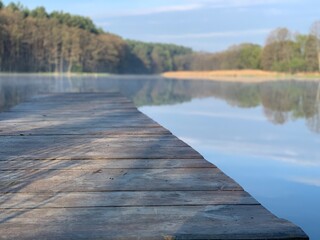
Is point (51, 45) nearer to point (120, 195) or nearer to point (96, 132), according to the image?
point (96, 132)

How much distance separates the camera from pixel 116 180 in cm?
210

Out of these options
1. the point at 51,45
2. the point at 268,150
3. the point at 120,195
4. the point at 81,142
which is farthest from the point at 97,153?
the point at 51,45

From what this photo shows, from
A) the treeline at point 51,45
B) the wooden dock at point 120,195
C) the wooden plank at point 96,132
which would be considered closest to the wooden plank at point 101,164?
the wooden dock at point 120,195

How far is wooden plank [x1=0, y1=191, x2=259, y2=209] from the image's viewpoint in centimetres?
170

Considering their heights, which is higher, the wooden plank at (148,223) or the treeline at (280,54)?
the treeline at (280,54)

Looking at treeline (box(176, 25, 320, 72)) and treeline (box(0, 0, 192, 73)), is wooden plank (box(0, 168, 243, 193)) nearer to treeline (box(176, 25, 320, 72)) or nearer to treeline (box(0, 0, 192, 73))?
treeline (box(0, 0, 192, 73))

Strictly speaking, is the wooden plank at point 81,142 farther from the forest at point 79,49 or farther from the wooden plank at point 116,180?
the forest at point 79,49

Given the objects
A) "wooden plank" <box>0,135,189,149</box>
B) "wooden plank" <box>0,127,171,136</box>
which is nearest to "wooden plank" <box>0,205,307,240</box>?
"wooden plank" <box>0,135,189,149</box>

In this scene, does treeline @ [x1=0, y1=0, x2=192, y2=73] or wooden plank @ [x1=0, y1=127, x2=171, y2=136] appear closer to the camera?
wooden plank @ [x1=0, y1=127, x2=171, y2=136]

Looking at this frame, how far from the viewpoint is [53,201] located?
5.69 feet

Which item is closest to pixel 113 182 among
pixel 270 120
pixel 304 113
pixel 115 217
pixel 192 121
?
pixel 115 217

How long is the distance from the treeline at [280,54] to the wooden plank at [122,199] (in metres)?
45.8

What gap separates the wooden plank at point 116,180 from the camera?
1.94 meters

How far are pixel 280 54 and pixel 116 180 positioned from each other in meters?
48.2
